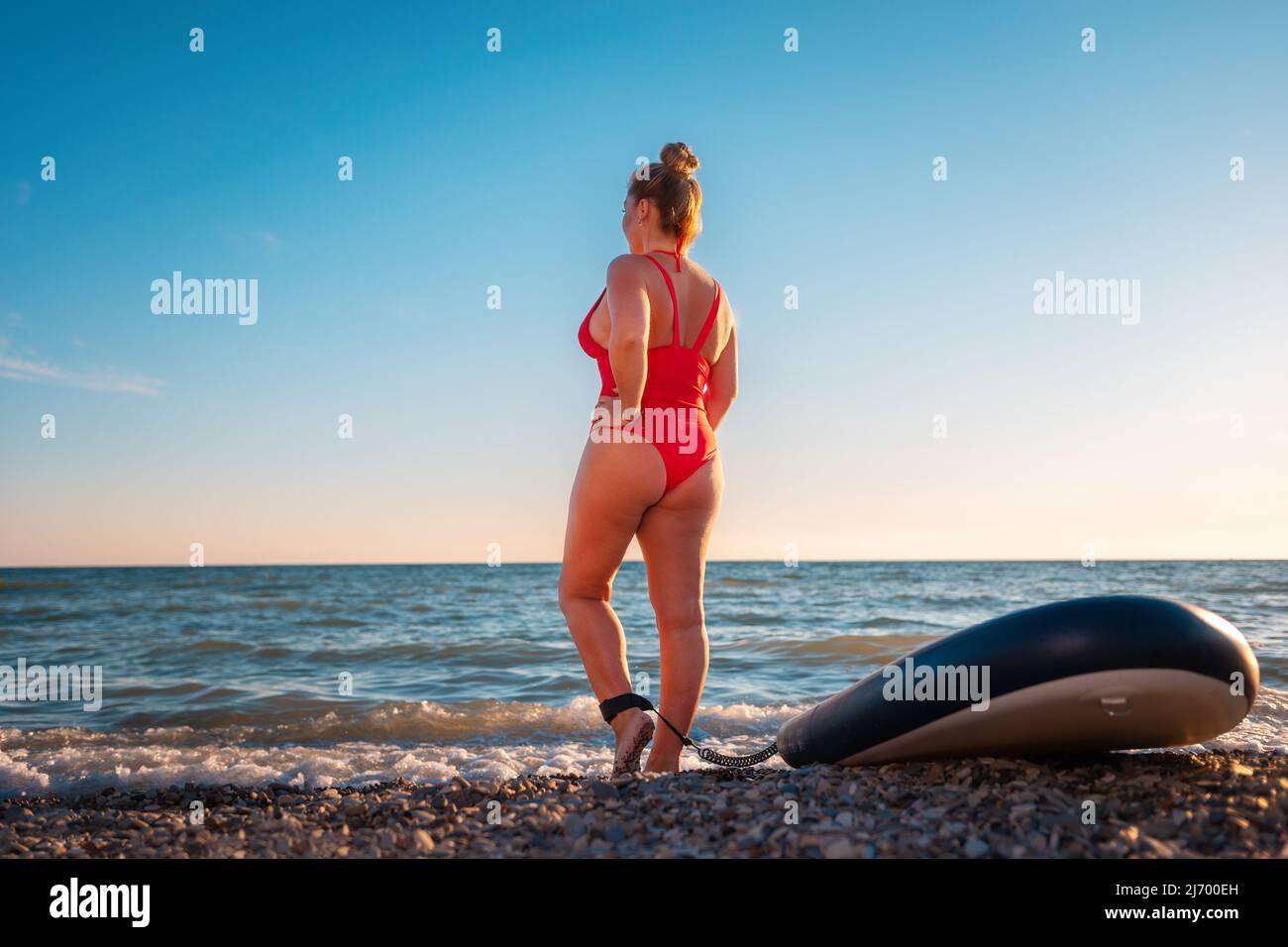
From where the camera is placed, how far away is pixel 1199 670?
97.6 inches

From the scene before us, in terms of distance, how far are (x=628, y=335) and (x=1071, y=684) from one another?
1.80m

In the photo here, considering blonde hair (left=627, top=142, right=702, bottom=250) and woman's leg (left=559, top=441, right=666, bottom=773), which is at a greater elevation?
blonde hair (left=627, top=142, right=702, bottom=250)

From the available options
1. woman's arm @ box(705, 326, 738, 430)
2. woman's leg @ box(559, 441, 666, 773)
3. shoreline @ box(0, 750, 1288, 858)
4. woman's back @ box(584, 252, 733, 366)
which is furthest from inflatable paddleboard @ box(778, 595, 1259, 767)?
woman's back @ box(584, 252, 733, 366)

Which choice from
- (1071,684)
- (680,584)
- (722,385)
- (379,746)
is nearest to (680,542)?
(680,584)

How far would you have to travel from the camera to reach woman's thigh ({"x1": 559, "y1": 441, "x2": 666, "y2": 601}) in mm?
3100

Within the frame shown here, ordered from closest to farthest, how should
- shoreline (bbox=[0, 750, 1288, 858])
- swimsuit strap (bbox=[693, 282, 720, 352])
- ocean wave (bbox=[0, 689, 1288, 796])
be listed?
1. shoreline (bbox=[0, 750, 1288, 858])
2. swimsuit strap (bbox=[693, 282, 720, 352])
3. ocean wave (bbox=[0, 689, 1288, 796])

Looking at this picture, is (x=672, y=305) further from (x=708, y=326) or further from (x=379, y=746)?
(x=379, y=746)

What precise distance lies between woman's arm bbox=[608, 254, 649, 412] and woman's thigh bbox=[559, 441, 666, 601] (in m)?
0.20

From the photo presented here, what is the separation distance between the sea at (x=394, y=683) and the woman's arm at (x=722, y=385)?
1255mm

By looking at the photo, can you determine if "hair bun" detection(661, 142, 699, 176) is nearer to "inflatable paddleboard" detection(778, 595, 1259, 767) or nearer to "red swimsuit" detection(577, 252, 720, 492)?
"red swimsuit" detection(577, 252, 720, 492)

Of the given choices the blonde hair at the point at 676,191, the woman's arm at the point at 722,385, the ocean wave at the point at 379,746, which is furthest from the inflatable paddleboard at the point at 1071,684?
the ocean wave at the point at 379,746
